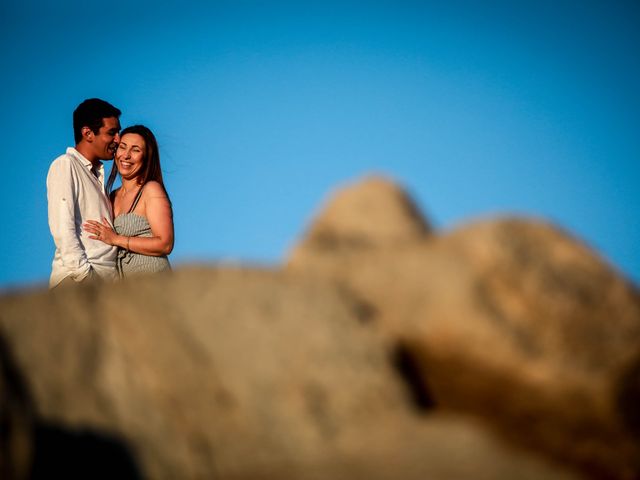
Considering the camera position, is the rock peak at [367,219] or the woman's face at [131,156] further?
the woman's face at [131,156]

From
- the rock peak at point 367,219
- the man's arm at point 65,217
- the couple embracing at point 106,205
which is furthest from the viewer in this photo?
the couple embracing at point 106,205

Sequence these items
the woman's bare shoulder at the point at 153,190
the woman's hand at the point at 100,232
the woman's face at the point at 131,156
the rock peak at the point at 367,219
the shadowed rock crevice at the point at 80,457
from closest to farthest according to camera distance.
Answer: the shadowed rock crevice at the point at 80,457 → the rock peak at the point at 367,219 → the woman's hand at the point at 100,232 → the woman's bare shoulder at the point at 153,190 → the woman's face at the point at 131,156

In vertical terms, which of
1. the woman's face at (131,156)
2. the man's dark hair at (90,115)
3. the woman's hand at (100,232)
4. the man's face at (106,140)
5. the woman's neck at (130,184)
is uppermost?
the man's dark hair at (90,115)

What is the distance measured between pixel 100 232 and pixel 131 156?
3.48 ft

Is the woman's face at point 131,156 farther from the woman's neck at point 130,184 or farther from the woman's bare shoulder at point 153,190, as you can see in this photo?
the woman's bare shoulder at point 153,190

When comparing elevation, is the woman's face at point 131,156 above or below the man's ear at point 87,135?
below

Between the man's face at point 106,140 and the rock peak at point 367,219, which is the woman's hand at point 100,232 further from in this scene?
the rock peak at point 367,219

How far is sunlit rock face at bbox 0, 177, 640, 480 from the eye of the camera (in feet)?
14.0

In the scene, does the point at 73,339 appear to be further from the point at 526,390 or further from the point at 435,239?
the point at 526,390

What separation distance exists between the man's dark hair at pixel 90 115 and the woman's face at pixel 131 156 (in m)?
0.38

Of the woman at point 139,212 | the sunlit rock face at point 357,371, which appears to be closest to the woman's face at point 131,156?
the woman at point 139,212

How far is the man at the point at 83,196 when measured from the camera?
733 cm

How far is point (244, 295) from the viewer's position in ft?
15.4

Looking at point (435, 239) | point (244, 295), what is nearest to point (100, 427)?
point (244, 295)
